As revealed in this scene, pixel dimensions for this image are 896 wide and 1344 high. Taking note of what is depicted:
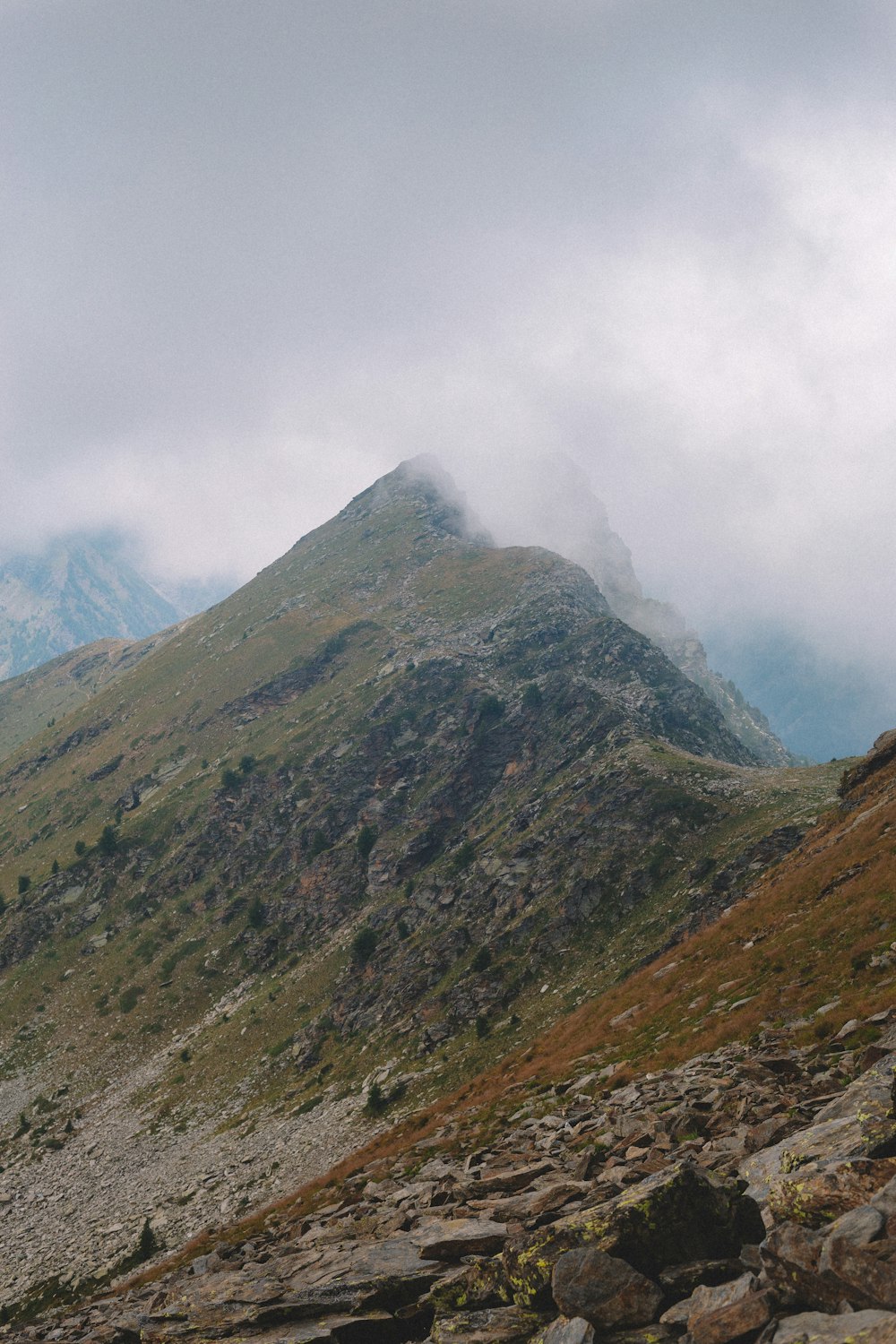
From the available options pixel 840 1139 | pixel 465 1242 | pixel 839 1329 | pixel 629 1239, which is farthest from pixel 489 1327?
pixel 840 1139

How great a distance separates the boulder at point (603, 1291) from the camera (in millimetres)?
10625

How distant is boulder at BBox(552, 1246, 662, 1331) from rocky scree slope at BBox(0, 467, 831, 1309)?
59.3 meters

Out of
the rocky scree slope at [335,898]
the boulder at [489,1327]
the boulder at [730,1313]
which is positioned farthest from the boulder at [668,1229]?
the rocky scree slope at [335,898]

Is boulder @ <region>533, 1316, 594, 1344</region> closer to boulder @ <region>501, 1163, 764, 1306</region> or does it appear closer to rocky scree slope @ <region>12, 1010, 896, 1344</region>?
rocky scree slope @ <region>12, 1010, 896, 1344</region>

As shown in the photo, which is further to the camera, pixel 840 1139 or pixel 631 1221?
pixel 840 1139

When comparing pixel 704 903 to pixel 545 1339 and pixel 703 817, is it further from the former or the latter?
pixel 545 1339

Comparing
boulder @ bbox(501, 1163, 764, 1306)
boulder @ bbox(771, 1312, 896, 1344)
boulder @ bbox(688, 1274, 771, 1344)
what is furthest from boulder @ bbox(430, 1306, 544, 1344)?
boulder @ bbox(771, 1312, 896, 1344)

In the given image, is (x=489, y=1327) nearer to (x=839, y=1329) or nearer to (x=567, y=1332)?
(x=567, y=1332)

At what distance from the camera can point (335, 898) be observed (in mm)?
128500

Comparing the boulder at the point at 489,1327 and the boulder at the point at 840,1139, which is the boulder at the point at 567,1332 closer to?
the boulder at the point at 489,1327

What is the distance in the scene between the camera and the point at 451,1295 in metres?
13.7

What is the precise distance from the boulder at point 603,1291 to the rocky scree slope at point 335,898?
195ft

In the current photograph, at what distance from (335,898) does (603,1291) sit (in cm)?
12506

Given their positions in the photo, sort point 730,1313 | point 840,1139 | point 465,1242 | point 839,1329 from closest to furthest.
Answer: point 839,1329, point 730,1313, point 840,1139, point 465,1242
